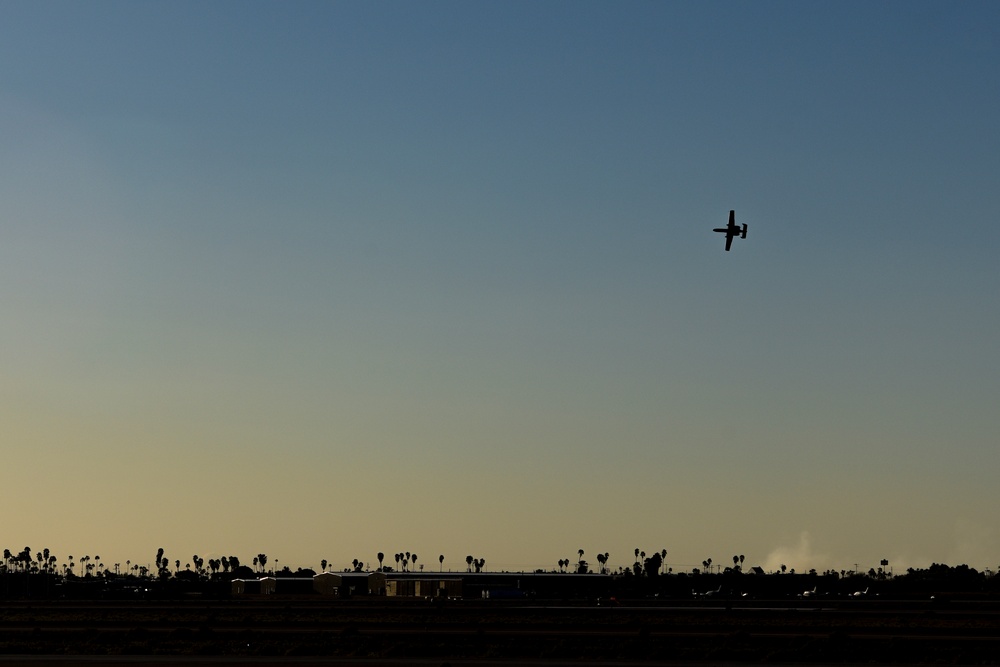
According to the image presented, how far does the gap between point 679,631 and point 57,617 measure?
6610 centimetres

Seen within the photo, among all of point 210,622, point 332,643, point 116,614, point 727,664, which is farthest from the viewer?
point 116,614

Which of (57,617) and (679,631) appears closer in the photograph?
(679,631)

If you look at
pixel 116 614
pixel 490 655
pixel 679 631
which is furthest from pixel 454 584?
pixel 490 655

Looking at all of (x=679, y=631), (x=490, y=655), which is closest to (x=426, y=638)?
(x=490, y=655)

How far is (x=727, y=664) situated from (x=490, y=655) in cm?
1399

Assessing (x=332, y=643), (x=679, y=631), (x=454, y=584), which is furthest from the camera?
(x=454, y=584)

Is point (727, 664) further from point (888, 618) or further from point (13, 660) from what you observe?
point (888, 618)

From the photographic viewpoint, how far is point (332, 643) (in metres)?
75.5

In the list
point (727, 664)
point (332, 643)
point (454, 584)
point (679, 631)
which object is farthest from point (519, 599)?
point (727, 664)

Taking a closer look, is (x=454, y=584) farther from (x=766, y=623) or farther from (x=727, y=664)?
(x=727, y=664)

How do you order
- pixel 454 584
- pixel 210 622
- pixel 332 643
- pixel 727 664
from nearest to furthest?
pixel 727 664
pixel 332 643
pixel 210 622
pixel 454 584

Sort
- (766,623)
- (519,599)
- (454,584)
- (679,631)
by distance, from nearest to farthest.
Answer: (679,631)
(766,623)
(519,599)
(454,584)

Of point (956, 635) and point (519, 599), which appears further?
point (519, 599)

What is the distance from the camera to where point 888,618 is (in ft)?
337
